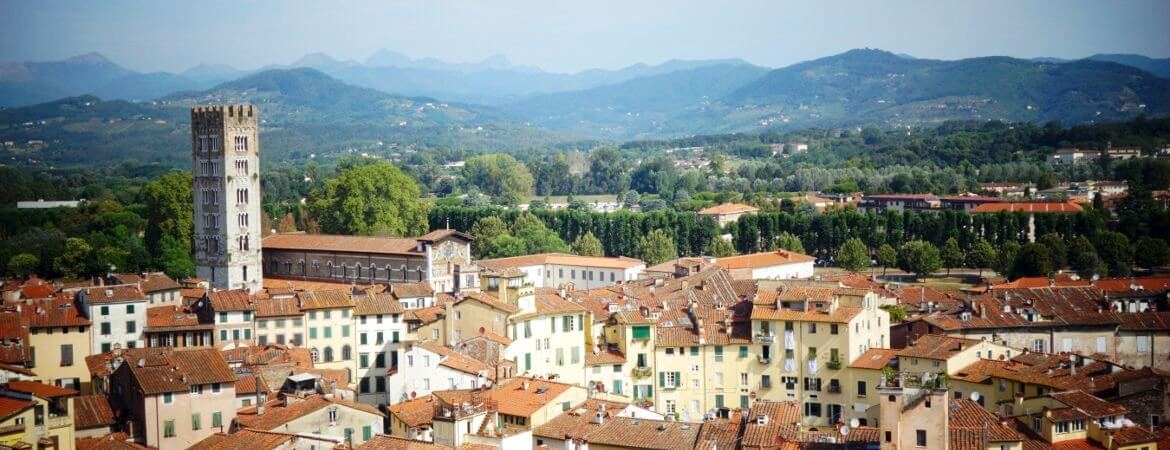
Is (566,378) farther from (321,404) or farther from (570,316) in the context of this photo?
(321,404)

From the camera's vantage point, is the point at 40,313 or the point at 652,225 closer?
the point at 40,313

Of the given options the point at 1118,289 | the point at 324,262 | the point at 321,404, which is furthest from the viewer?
the point at 324,262

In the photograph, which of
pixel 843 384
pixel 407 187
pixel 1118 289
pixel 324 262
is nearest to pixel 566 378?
pixel 843 384

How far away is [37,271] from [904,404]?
2087 inches

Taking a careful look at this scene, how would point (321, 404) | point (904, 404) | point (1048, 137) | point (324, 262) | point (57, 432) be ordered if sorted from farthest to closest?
point (1048, 137) → point (324, 262) → point (321, 404) → point (57, 432) → point (904, 404)

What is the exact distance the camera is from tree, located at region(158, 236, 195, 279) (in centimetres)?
6519

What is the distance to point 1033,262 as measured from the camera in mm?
72062

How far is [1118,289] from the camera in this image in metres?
53.0

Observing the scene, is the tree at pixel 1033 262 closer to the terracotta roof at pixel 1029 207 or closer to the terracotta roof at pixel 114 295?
the terracotta roof at pixel 1029 207

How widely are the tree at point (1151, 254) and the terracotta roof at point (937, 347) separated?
126 ft

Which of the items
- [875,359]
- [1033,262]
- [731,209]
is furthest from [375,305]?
[731,209]

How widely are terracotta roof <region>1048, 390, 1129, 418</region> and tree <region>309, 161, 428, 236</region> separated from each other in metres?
57.0

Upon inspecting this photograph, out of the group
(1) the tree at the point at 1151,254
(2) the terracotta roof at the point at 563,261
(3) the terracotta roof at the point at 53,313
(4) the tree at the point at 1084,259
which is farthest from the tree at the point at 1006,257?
(3) the terracotta roof at the point at 53,313

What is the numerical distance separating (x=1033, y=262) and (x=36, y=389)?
173 feet
